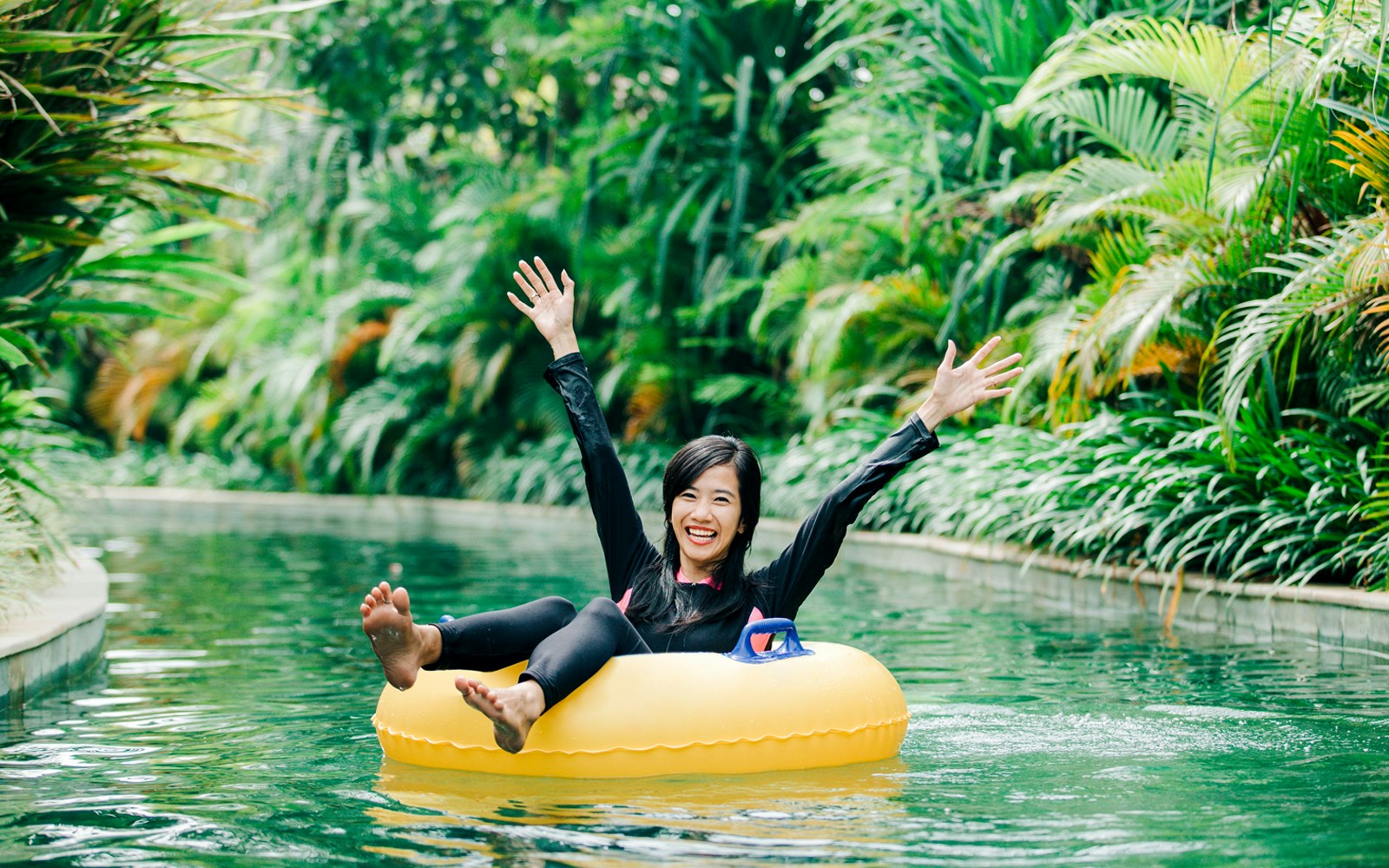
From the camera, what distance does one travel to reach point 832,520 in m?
4.32

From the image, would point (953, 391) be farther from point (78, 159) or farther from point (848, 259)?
point (848, 259)

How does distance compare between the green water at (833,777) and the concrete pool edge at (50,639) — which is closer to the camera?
the green water at (833,777)

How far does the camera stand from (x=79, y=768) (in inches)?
159

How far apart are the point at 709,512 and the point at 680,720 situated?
2.23ft

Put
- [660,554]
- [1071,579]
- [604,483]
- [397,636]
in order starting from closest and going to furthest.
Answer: [397,636] < [604,483] < [660,554] < [1071,579]

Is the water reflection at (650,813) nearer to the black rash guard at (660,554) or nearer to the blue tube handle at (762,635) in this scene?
the blue tube handle at (762,635)

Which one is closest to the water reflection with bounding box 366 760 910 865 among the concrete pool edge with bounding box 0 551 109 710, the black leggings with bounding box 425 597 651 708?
the black leggings with bounding box 425 597 651 708

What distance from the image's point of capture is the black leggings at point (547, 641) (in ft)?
12.4

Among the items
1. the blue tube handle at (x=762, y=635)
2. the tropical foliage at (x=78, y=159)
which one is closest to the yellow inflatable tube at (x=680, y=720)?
the blue tube handle at (x=762, y=635)

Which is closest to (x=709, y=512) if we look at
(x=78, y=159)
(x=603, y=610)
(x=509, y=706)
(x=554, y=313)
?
(x=603, y=610)

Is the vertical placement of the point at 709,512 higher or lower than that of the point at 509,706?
higher

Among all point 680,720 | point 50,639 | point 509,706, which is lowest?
point 50,639

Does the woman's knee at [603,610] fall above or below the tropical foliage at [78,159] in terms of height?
below

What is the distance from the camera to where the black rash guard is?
14.2ft
